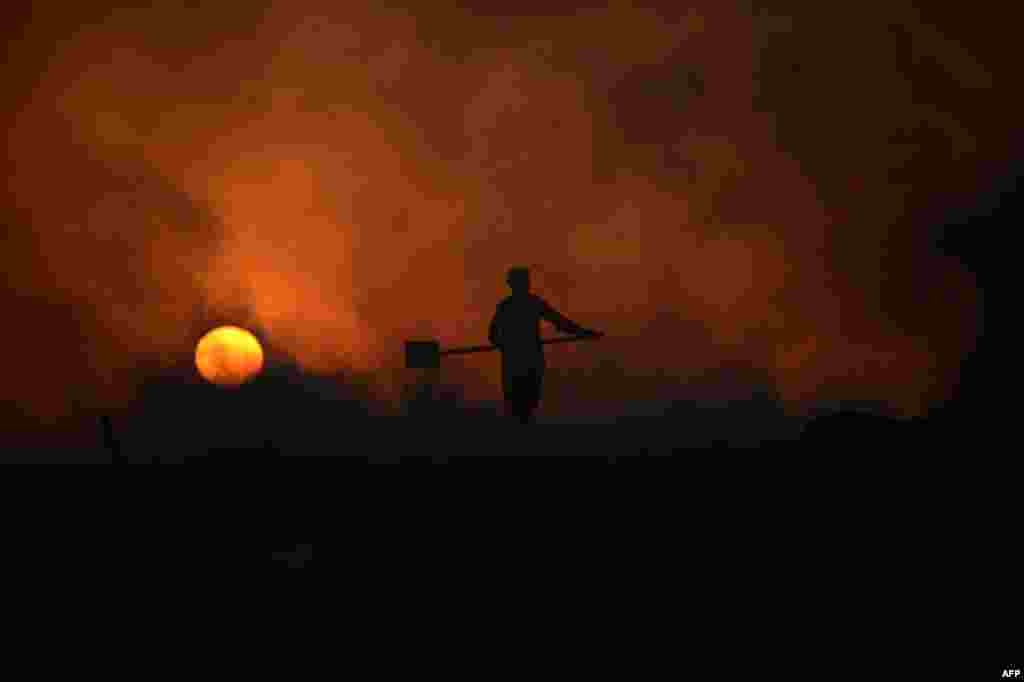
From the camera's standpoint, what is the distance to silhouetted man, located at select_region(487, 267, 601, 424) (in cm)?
880

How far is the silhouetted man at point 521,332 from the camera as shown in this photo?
8.80m

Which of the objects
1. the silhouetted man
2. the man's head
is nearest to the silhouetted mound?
the silhouetted man

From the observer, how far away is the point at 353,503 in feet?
23.5

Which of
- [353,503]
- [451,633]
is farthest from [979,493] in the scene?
[353,503]

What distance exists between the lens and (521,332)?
347 inches

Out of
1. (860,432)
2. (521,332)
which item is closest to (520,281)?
(521,332)

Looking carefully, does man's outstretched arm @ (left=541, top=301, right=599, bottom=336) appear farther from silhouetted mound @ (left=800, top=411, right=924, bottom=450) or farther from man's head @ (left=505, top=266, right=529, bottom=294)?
silhouetted mound @ (left=800, top=411, right=924, bottom=450)

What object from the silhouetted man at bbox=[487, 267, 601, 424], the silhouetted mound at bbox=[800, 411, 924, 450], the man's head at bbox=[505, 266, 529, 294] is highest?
the man's head at bbox=[505, 266, 529, 294]

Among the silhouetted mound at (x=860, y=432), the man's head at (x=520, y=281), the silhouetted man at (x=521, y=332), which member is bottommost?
the silhouetted mound at (x=860, y=432)

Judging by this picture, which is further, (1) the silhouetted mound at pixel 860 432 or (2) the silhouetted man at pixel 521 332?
(2) the silhouetted man at pixel 521 332

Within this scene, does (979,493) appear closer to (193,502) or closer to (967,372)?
(193,502)

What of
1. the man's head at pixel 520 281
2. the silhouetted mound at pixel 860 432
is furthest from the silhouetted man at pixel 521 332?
the silhouetted mound at pixel 860 432

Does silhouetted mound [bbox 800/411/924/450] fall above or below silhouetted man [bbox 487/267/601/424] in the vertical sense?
below

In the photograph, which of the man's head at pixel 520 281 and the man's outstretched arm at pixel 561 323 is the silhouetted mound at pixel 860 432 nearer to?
the man's outstretched arm at pixel 561 323
